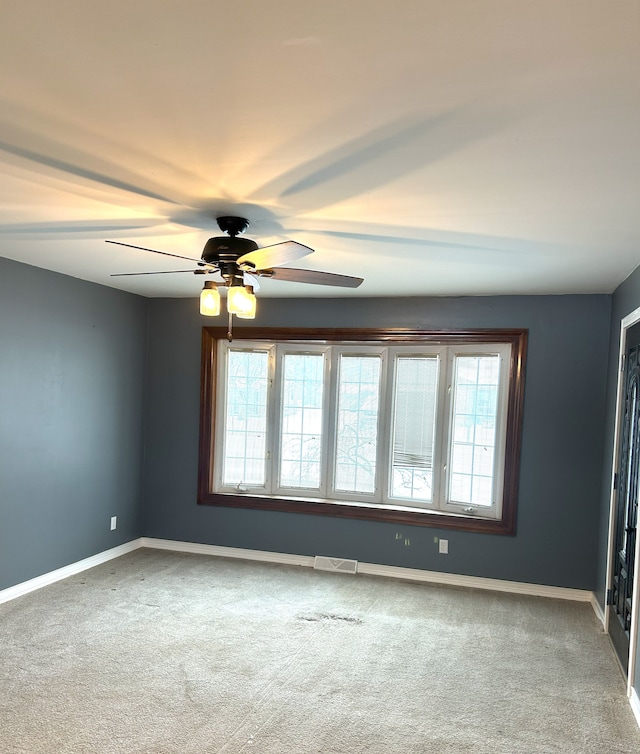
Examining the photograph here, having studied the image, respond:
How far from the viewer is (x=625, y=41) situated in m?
1.33

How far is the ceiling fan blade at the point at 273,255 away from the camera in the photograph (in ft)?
7.92

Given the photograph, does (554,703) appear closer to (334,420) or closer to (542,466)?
(542,466)

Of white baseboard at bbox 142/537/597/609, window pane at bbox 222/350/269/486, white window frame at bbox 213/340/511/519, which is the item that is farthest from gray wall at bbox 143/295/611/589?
window pane at bbox 222/350/269/486

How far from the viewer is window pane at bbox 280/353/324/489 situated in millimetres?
5531

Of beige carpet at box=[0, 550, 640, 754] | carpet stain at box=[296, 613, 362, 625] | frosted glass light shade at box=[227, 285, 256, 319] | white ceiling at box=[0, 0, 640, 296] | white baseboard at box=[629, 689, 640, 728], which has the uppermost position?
white ceiling at box=[0, 0, 640, 296]

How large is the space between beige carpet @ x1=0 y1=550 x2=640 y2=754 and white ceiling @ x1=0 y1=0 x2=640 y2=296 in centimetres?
237

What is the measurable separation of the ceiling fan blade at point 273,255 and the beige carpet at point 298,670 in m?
2.12

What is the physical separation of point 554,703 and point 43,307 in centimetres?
419

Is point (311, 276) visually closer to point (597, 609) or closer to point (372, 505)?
point (372, 505)

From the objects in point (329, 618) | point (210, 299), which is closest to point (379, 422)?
point (329, 618)

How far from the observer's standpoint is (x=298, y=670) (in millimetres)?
3410

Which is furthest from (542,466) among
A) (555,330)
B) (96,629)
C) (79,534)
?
(79,534)

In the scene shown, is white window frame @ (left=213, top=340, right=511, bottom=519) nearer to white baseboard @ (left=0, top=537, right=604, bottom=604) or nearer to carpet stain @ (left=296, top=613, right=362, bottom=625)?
white baseboard @ (left=0, top=537, right=604, bottom=604)

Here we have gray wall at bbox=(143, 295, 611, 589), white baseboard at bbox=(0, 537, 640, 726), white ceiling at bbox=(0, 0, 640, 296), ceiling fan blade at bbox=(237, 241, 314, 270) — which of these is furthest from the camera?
gray wall at bbox=(143, 295, 611, 589)
